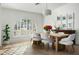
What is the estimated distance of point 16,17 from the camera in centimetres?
287

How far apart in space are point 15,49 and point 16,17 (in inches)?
28.8

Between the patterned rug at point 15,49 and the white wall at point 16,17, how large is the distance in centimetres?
17

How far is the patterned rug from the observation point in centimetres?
280

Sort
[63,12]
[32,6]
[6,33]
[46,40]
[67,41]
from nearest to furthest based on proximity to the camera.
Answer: [6,33], [32,6], [63,12], [67,41], [46,40]

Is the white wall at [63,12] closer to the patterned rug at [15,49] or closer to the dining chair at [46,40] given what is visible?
the dining chair at [46,40]

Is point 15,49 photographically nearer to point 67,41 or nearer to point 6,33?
point 6,33

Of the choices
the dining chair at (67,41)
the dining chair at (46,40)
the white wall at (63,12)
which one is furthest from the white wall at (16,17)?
the dining chair at (67,41)

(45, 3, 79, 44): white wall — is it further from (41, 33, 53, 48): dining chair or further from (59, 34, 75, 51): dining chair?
(41, 33, 53, 48): dining chair

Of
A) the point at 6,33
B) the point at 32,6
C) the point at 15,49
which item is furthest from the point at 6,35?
the point at 32,6

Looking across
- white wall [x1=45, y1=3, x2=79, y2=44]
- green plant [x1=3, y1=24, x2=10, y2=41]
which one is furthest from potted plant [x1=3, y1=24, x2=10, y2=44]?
white wall [x1=45, y1=3, x2=79, y2=44]

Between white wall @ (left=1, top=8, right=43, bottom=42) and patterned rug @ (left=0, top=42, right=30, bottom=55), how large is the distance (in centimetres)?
17

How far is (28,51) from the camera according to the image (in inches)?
116

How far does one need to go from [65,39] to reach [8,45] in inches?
61.8
